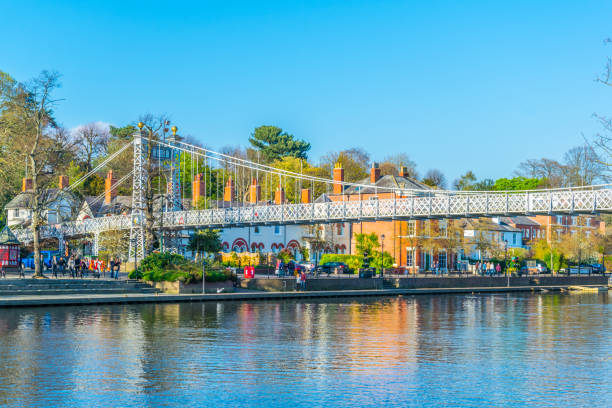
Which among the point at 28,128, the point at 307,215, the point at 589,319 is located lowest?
the point at 589,319

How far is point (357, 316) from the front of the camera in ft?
134

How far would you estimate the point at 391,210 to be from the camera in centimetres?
6850

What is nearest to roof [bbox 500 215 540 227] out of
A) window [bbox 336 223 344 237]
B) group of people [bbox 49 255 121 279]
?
window [bbox 336 223 344 237]

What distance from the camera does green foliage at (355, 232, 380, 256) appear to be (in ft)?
276

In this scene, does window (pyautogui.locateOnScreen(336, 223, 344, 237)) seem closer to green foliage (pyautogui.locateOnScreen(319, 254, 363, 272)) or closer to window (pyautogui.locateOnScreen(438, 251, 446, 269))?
window (pyautogui.locateOnScreen(438, 251, 446, 269))

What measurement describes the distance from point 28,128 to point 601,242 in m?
75.7

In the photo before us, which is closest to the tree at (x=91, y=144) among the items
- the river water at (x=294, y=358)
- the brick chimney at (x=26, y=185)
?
the brick chimney at (x=26, y=185)

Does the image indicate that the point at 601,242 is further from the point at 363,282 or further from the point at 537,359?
the point at 537,359

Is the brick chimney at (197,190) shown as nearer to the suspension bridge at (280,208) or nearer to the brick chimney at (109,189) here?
the suspension bridge at (280,208)

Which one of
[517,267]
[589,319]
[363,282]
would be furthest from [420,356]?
[517,267]

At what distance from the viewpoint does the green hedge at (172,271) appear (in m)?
49.9

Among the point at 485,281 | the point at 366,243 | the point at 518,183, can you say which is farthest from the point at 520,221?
the point at 485,281

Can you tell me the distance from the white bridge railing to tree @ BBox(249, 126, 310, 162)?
55.0 meters

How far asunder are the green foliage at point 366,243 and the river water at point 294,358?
41080 mm
